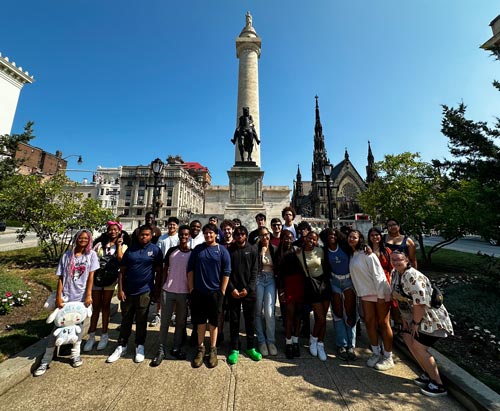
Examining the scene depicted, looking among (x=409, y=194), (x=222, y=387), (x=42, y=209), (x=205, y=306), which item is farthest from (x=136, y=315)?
(x=409, y=194)

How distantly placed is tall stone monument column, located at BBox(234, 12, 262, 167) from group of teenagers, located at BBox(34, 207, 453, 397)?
17.0 meters

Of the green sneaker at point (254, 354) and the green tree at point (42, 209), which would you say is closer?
the green sneaker at point (254, 354)

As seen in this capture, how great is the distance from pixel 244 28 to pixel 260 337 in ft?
94.5

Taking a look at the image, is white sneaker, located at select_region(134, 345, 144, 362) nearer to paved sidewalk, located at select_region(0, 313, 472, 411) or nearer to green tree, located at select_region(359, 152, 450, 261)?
paved sidewalk, located at select_region(0, 313, 472, 411)

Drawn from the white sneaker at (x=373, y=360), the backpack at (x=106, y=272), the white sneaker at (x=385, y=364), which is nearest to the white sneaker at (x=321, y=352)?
the white sneaker at (x=373, y=360)

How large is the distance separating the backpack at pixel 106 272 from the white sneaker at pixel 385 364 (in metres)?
4.89

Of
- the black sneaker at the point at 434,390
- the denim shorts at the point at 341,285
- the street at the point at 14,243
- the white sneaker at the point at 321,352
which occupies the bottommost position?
the black sneaker at the point at 434,390

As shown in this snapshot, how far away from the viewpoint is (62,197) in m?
11.7

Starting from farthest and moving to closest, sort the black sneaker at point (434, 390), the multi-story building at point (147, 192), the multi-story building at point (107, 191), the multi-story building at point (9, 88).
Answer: the multi-story building at point (107, 191) → the multi-story building at point (147, 192) → the multi-story building at point (9, 88) → the black sneaker at point (434, 390)

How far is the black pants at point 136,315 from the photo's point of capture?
394cm

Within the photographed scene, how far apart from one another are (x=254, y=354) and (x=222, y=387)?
2.70 feet

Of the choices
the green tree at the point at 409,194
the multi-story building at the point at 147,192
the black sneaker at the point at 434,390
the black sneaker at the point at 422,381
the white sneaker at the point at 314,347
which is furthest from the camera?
the multi-story building at the point at 147,192

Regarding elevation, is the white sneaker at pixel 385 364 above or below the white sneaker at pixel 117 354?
below

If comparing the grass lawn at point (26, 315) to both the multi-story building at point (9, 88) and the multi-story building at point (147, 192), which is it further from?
the multi-story building at point (147, 192)
